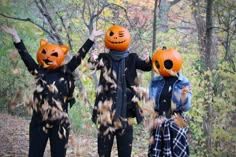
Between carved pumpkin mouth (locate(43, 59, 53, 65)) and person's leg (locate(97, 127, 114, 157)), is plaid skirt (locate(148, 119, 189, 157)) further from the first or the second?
carved pumpkin mouth (locate(43, 59, 53, 65))

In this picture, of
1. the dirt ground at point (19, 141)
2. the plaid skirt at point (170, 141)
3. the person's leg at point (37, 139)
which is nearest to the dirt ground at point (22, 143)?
the dirt ground at point (19, 141)

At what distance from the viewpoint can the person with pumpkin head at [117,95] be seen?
448cm

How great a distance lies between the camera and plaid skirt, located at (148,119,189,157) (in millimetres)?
4441

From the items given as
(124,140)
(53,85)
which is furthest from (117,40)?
(124,140)

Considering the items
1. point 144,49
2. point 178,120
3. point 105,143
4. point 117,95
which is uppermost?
point 144,49

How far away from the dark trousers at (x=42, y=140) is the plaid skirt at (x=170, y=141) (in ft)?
3.27

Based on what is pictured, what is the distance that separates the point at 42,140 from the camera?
175 inches

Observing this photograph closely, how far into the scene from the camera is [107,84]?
452 centimetres

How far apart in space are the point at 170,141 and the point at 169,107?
36cm

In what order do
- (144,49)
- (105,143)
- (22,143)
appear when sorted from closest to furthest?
(105,143) < (144,49) < (22,143)

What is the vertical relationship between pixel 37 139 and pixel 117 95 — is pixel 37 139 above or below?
below

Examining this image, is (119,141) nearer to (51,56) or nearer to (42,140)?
(42,140)

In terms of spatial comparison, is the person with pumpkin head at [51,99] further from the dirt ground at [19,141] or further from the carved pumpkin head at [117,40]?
the dirt ground at [19,141]

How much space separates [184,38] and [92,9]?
3.80 meters
